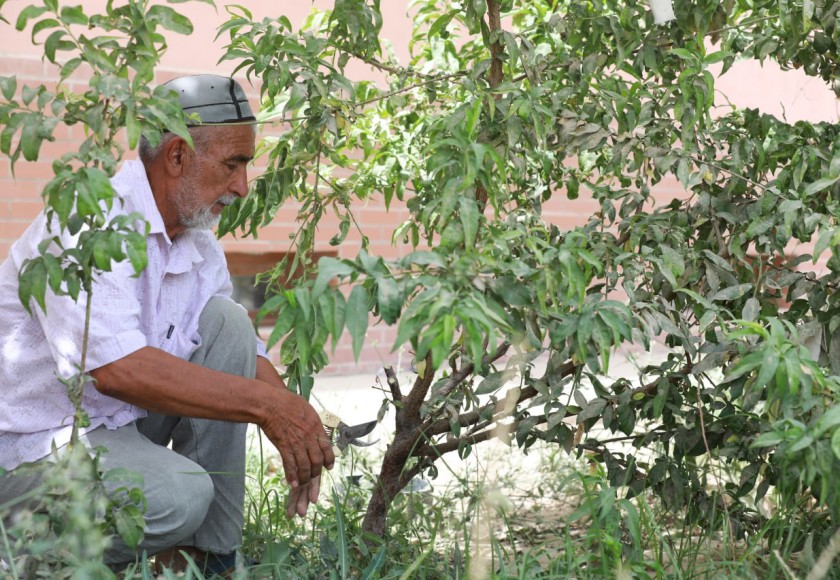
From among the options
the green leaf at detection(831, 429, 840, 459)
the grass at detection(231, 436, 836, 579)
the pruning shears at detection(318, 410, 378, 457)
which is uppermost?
the green leaf at detection(831, 429, 840, 459)

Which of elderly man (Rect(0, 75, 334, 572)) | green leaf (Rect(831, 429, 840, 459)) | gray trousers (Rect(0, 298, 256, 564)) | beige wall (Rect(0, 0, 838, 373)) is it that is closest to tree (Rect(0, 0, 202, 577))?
elderly man (Rect(0, 75, 334, 572))

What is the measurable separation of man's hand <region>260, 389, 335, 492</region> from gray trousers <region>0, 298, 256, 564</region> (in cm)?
15

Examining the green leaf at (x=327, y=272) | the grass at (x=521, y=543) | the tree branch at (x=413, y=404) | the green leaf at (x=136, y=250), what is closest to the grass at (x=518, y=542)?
the grass at (x=521, y=543)

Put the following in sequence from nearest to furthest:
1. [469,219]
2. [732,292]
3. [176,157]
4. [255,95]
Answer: [469,219] → [732,292] → [176,157] → [255,95]

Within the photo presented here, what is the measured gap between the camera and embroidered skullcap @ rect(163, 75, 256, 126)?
2.81m

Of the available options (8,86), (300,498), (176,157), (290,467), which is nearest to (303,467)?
(290,467)

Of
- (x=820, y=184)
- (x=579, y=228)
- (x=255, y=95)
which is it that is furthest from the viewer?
(x=255, y=95)

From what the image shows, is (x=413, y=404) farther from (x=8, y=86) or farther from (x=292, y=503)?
(x=8, y=86)

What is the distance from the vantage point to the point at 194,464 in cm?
262

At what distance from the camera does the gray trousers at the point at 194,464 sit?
248 cm

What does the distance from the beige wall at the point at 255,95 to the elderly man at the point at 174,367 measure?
1551mm

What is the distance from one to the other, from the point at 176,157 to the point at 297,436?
0.80 m

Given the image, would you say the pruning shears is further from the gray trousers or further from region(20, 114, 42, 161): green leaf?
region(20, 114, 42, 161): green leaf

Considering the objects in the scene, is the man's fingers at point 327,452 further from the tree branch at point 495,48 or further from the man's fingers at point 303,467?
the tree branch at point 495,48
